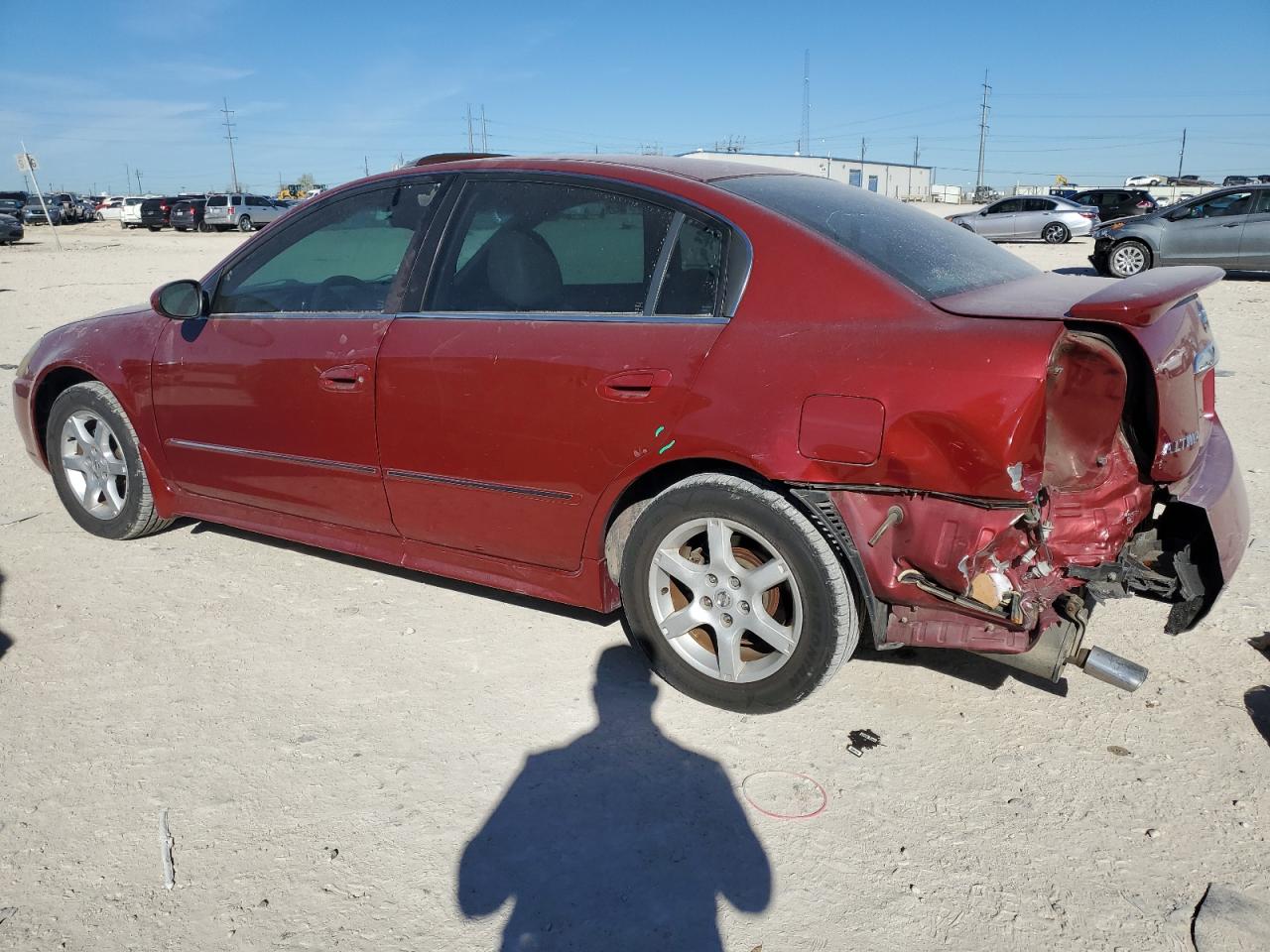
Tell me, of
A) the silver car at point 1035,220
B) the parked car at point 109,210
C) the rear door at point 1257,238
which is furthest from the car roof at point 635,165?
the parked car at point 109,210

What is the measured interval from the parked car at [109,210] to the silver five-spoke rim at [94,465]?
5483 cm

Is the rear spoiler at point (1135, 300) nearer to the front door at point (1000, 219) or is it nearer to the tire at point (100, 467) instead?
the tire at point (100, 467)

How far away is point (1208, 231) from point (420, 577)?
16.7 metres

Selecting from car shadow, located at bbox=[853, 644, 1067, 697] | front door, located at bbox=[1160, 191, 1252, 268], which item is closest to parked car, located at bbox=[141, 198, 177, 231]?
front door, located at bbox=[1160, 191, 1252, 268]

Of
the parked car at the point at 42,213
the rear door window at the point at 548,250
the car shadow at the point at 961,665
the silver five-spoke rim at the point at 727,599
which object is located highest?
the parked car at the point at 42,213

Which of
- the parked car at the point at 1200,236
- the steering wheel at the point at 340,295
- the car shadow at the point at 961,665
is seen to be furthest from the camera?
the parked car at the point at 1200,236

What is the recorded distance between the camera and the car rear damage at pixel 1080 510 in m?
2.58

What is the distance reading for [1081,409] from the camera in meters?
2.69

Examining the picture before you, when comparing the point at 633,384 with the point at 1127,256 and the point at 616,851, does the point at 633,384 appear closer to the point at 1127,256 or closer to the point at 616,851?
the point at 616,851

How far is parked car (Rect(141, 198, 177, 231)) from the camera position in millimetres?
43312

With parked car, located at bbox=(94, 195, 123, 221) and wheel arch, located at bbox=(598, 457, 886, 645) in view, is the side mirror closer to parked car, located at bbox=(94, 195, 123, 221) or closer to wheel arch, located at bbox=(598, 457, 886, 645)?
wheel arch, located at bbox=(598, 457, 886, 645)

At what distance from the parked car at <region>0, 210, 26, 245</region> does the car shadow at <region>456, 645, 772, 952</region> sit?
36.0m

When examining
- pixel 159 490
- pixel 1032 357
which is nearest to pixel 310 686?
pixel 159 490

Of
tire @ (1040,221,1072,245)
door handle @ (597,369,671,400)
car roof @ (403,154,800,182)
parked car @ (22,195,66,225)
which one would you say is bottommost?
tire @ (1040,221,1072,245)
